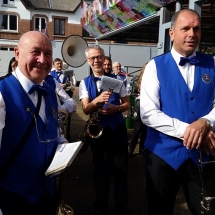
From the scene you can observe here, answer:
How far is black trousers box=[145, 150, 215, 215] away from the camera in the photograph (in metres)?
2.05

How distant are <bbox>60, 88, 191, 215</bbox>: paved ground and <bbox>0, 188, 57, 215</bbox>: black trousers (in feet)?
5.37

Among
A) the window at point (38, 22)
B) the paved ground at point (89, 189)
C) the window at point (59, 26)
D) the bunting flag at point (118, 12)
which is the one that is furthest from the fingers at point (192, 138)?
the window at point (38, 22)

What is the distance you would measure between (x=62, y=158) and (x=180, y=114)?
899 mm

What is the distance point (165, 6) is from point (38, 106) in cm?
417

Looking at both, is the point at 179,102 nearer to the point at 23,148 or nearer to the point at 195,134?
the point at 195,134

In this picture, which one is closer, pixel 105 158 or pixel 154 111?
pixel 154 111

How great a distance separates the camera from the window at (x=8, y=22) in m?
26.3

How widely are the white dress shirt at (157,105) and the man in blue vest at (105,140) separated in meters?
0.95

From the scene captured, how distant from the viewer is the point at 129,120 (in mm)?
7715

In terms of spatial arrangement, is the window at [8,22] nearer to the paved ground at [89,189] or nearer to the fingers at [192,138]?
the paved ground at [89,189]

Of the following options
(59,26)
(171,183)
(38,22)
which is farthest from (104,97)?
(38,22)

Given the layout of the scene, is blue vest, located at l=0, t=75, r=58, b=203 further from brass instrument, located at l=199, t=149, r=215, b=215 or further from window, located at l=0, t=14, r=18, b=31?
window, located at l=0, t=14, r=18, b=31

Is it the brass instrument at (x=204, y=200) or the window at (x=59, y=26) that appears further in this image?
the window at (x=59, y=26)

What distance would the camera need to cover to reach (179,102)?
6.71ft
